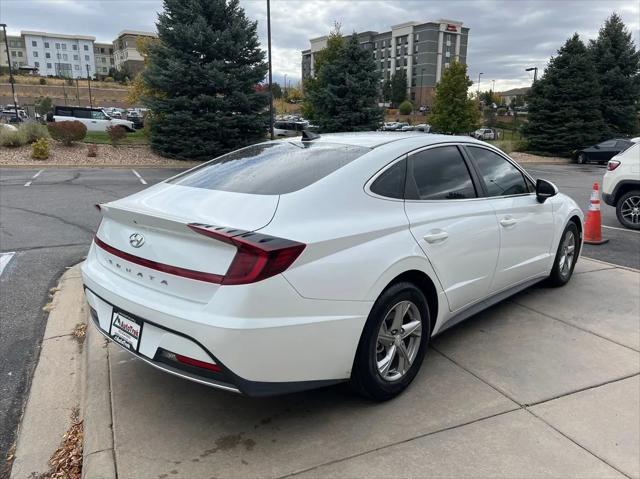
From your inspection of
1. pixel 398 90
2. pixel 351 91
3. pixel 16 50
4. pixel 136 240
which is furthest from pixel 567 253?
pixel 16 50

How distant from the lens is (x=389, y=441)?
9.14ft

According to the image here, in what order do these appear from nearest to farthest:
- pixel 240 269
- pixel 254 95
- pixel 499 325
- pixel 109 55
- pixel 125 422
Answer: pixel 240 269
pixel 125 422
pixel 499 325
pixel 254 95
pixel 109 55

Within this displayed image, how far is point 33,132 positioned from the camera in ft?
66.2

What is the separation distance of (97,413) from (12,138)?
19650mm

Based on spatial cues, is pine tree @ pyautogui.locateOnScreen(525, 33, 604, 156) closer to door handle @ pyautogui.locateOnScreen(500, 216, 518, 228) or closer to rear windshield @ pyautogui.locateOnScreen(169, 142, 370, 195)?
door handle @ pyautogui.locateOnScreen(500, 216, 518, 228)

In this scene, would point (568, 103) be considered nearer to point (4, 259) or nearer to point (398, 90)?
point (4, 259)

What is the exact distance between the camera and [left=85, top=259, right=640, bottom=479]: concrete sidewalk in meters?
2.60

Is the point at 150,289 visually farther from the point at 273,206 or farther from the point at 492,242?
the point at 492,242

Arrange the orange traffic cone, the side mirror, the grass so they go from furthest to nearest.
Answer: the grass
the orange traffic cone
the side mirror

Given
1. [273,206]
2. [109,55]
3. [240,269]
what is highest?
[109,55]

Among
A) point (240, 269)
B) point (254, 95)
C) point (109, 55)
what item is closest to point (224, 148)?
point (254, 95)

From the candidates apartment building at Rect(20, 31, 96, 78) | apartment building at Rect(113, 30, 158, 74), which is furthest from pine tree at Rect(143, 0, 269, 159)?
apartment building at Rect(20, 31, 96, 78)

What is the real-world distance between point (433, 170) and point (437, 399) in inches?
60.8

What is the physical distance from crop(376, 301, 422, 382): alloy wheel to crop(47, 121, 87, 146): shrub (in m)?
19.6
